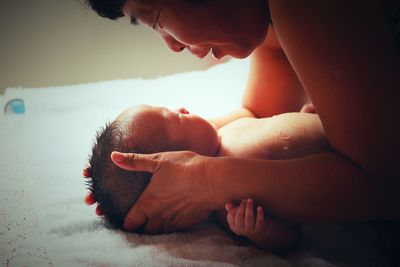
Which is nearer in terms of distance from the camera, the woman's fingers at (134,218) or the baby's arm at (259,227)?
the baby's arm at (259,227)

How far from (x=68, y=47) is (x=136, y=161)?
1.25 metres

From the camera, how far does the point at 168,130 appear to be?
36.1 inches

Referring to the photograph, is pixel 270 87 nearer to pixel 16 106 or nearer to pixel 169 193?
pixel 169 193

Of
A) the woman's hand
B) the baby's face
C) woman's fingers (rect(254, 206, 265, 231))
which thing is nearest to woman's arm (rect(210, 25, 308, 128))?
the baby's face

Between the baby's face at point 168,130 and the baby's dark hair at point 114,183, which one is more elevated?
the baby's face at point 168,130

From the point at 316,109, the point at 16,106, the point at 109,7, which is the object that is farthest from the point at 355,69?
the point at 16,106

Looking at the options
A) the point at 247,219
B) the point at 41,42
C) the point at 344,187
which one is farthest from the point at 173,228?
the point at 41,42

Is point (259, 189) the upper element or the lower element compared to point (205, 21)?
lower

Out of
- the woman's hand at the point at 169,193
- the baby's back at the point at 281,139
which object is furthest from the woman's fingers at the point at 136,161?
the baby's back at the point at 281,139

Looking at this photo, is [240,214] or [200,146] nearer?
[240,214]

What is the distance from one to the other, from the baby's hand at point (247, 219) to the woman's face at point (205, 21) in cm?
38

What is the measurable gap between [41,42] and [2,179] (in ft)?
3.22

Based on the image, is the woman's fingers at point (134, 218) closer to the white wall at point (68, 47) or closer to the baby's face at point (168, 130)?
the baby's face at point (168, 130)

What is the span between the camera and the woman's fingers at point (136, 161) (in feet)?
2.48
